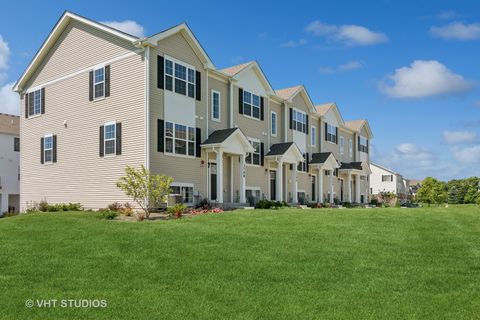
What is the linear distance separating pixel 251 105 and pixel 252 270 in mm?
20062

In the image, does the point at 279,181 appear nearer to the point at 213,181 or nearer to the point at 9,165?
the point at 213,181

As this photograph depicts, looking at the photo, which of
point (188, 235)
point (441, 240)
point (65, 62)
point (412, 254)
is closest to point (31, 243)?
point (188, 235)

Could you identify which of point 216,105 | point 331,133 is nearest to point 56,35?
point 216,105

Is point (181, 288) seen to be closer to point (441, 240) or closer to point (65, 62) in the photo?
point (441, 240)

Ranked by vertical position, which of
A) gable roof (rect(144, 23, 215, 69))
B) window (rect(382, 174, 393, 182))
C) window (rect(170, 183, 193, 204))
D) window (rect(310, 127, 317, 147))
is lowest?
window (rect(170, 183, 193, 204))

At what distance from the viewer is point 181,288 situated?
7797 mm

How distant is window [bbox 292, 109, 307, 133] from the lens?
3338 centimetres

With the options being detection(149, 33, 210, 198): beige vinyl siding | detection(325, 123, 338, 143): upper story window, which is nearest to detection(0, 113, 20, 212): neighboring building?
detection(149, 33, 210, 198): beige vinyl siding

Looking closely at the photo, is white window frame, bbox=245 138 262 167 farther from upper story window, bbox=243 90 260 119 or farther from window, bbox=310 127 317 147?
window, bbox=310 127 317 147

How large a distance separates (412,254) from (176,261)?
517cm

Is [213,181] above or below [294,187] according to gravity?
above

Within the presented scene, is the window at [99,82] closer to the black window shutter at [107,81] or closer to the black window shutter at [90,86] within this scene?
the black window shutter at [90,86]

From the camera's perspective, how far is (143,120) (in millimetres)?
20484

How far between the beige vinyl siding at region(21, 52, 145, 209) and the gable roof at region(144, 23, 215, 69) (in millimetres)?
1029
